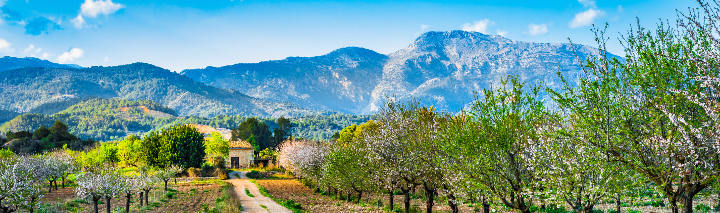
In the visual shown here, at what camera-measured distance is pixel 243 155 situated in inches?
4272

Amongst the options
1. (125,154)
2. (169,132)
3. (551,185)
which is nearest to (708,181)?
(551,185)

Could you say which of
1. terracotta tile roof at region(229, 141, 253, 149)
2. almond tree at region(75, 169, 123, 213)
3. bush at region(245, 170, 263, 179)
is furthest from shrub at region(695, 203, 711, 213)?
terracotta tile roof at region(229, 141, 253, 149)

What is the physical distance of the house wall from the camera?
4215 inches

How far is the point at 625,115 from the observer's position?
1234 centimetres

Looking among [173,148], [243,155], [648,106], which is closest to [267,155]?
[243,155]

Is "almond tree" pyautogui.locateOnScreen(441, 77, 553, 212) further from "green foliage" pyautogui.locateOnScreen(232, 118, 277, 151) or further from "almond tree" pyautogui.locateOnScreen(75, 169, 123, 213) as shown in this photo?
"green foliage" pyautogui.locateOnScreen(232, 118, 277, 151)

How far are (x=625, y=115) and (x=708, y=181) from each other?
2665mm

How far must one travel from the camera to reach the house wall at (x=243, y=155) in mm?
107062

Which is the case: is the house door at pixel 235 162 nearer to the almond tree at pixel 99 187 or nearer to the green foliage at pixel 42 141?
the green foliage at pixel 42 141

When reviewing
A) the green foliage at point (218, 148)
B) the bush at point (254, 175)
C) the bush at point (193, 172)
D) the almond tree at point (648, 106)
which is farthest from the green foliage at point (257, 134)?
the almond tree at point (648, 106)

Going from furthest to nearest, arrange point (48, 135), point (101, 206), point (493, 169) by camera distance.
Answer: point (48, 135) < point (101, 206) < point (493, 169)

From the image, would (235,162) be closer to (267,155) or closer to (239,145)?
(239,145)

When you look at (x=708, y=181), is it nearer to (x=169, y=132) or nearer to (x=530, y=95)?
(x=530, y=95)

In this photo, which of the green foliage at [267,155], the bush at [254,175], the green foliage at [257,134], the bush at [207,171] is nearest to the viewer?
the bush at [207,171]
